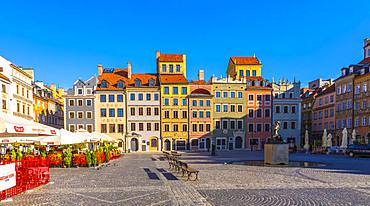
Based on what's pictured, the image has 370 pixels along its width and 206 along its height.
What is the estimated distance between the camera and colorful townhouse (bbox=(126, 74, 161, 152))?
49.4 metres

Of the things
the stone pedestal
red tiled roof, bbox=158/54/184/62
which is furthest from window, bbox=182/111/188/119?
the stone pedestal

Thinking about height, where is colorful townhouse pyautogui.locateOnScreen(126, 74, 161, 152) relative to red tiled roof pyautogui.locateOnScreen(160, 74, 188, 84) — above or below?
below

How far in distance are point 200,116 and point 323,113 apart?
24.2 m

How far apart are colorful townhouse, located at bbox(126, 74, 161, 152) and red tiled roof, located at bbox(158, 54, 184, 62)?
501 centimetres

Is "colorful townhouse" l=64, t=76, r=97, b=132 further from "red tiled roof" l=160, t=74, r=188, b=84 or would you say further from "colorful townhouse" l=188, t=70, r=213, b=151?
"colorful townhouse" l=188, t=70, r=213, b=151

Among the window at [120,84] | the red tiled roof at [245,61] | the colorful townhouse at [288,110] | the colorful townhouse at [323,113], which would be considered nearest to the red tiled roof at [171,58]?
the window at [120,84]

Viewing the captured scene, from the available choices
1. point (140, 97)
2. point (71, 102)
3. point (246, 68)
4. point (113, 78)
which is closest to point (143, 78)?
point (140, 97)

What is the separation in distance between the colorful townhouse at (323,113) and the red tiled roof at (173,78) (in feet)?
88.0

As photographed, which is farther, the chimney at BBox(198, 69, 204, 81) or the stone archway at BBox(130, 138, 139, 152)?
the chimney at BBox(198, 69, 204, 81)

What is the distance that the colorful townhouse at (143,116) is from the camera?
4941 centimetres

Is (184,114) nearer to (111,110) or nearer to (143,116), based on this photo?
(143,116)

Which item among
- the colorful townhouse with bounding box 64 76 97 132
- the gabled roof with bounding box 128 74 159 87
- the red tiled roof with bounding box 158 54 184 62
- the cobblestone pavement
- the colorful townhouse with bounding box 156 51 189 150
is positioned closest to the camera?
the cobblestone pavement

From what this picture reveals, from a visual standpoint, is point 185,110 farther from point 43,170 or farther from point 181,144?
point 43,170

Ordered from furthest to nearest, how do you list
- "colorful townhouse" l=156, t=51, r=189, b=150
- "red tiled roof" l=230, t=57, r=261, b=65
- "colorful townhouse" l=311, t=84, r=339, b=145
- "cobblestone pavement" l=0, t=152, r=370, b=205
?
"red tiled roof" l=230, t=57, r=261, b=65 → "colorful townhouse" l=311, t=84, r=339, b=145 → "colorful townhouse" l=156, t=51, r=189, b=150 → "cobblestone pavement" l=0, t=152, r=370, b=205
